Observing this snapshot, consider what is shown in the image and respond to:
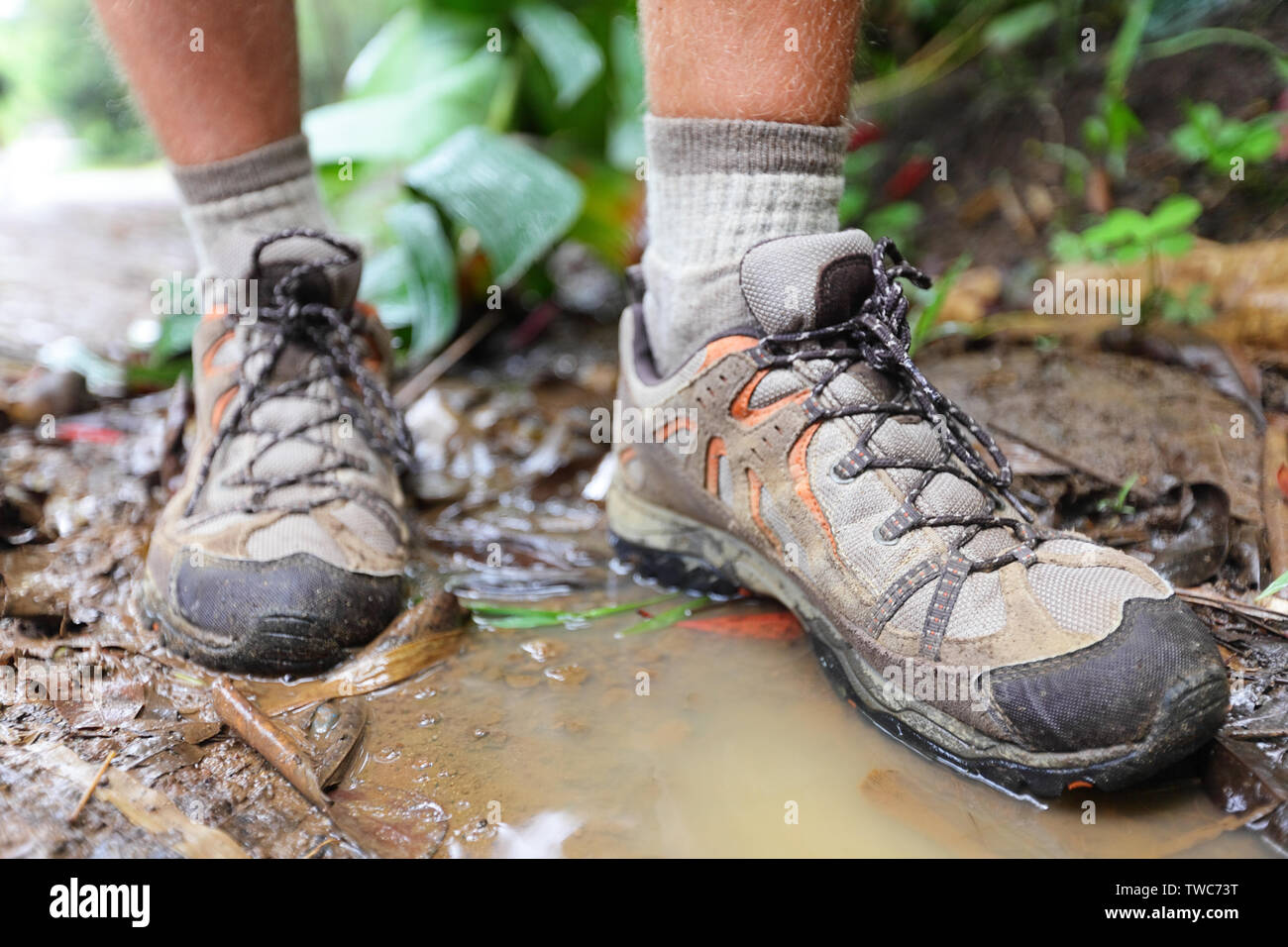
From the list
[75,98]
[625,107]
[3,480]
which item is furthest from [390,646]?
[75,98]

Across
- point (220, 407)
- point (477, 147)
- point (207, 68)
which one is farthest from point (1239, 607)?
point (477, 147)

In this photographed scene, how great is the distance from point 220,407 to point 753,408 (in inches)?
31.9

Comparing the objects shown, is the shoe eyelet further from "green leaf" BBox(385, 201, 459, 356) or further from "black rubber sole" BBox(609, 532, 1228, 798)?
"green leaf" BBox(385, 201, 459, 356)

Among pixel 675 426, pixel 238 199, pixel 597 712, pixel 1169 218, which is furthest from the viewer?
pixel 1169 218

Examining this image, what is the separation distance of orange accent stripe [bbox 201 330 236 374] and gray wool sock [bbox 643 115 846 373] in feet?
2.23

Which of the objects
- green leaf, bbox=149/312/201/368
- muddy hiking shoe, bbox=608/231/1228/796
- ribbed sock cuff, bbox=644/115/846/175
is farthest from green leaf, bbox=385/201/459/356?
ribbed sock cuff, bbox=644/115/846/175

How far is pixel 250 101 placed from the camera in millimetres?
1369

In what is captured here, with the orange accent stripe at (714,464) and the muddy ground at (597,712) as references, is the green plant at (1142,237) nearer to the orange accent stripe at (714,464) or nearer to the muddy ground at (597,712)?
the muddy ground at (597,712)

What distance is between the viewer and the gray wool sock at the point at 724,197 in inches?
44.9

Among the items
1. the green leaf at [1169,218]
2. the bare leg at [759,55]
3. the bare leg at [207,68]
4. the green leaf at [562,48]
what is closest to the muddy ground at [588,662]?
the green leaf at [1169,218]

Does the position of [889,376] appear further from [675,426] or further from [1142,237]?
[1142,237]

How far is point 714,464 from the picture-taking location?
4.10 feet

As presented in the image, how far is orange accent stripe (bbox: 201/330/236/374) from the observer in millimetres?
1373

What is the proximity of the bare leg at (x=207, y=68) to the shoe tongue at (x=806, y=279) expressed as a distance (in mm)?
818
